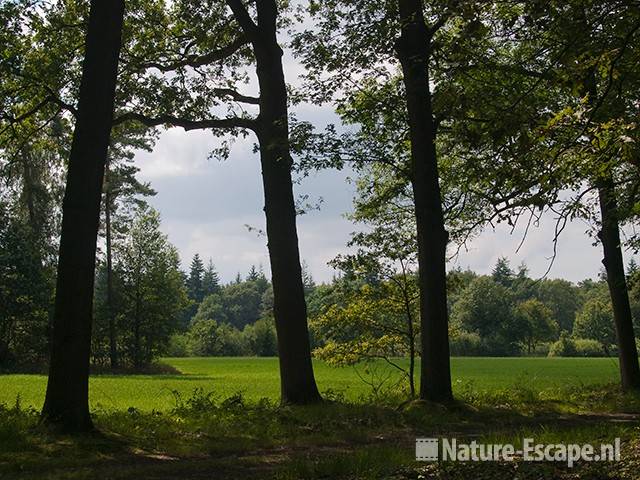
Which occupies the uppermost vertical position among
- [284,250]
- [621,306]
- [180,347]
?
[284,250]

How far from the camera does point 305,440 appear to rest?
927 cm

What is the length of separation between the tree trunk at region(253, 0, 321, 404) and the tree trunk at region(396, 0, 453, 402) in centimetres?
254

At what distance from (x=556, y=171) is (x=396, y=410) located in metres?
7.41

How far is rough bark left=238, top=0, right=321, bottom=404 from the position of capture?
1330 centimetres

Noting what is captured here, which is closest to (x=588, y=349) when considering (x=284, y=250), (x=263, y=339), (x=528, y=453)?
(x=263, y=339)

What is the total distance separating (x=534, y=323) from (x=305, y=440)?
98.9m

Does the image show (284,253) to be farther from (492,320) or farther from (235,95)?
(492,320)

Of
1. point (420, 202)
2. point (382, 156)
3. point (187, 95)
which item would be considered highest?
point (187, 95)

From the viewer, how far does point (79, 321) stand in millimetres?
9078

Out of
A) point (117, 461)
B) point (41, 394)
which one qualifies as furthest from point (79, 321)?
point (41, 394)

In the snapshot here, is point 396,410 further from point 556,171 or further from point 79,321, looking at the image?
point 556,171

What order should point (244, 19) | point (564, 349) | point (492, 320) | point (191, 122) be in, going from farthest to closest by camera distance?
point (492, 320)
point (564, 349)
point (191, 122)
point (244, 19)

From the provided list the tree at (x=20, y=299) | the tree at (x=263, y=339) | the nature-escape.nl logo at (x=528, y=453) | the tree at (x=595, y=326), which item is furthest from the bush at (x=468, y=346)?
the nature-escape.nl logo at (x=528, y=453)

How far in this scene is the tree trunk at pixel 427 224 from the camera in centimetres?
1286
